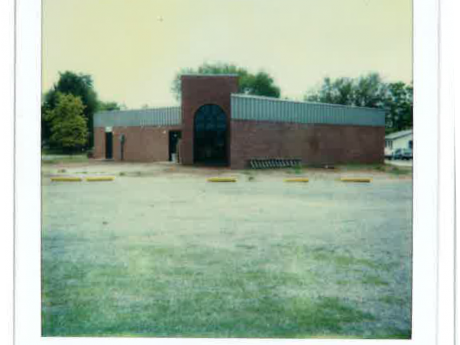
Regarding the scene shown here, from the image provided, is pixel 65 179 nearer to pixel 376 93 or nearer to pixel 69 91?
pixel 69 91

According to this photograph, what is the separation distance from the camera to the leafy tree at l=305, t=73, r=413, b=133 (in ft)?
20.1

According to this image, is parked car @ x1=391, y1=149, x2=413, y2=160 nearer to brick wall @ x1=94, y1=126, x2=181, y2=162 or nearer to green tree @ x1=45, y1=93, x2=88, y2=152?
green tree @ x1=45, y1=93, x2=88, y2=152

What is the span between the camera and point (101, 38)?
18.9 feet

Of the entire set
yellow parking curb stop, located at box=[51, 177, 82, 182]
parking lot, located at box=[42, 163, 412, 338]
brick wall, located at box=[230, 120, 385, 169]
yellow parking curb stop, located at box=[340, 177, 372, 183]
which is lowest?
A: parking lot, located at box=[42, 163, 412, 338]

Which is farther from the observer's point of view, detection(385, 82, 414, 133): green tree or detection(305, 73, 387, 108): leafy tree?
detection(305, 73, 387, 108): leafy tree

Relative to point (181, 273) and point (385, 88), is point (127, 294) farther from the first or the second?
point (385, 88)

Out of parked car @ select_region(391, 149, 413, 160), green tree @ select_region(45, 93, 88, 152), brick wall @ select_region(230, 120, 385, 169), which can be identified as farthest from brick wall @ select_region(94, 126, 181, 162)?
parked car @ select_region(391, 149, 413, 160)

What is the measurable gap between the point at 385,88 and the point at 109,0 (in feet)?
14.0

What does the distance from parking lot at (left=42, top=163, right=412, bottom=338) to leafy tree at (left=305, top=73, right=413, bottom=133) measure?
1.13 m

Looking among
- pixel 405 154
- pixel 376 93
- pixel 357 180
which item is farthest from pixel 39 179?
pixel 357 180

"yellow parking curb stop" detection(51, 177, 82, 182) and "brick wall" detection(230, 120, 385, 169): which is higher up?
"brick wall" detection(230, 120, 385, 169)

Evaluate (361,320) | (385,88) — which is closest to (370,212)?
(385,88)

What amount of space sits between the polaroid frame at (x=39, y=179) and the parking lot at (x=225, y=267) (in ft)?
0.50

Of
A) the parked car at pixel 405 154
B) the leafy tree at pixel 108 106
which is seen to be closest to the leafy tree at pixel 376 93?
the parked car at pixel 405 154
